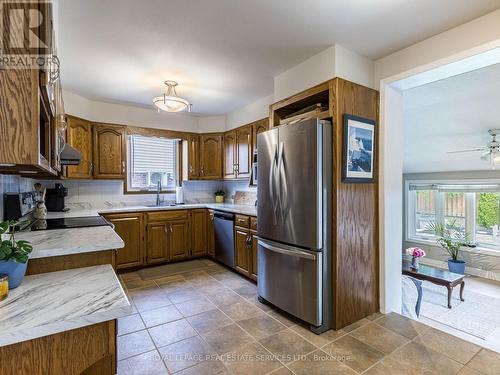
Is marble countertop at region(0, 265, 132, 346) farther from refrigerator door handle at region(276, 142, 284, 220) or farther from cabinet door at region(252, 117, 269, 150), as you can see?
cabinet door at region(252, 117, 269, 150)

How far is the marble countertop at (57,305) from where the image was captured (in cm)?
80

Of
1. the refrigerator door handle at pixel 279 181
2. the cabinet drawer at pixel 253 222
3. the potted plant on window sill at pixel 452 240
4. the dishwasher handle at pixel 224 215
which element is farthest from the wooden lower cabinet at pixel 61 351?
the potted plant on window sill at pixel 452 240

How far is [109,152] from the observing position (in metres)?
3.84

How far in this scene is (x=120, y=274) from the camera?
3.67 m

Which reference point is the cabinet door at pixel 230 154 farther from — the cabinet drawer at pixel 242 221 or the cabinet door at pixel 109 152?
the cabinet door at pixel 109 152

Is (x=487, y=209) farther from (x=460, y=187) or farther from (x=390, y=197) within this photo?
(x=390, y=197)

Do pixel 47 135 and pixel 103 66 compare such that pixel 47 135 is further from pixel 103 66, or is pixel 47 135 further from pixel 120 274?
pixel 120 274

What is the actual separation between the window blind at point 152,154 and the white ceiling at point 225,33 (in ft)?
4.84

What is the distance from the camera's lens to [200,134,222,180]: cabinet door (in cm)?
455

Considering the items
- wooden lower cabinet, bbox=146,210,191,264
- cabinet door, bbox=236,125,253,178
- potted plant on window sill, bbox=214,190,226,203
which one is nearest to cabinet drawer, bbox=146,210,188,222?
wooden lower cabinet, bbox=146,210,191,264

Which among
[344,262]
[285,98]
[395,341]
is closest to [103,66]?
[285,98]

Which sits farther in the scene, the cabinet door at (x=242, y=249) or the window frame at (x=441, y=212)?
the window frame at (x=441, y=212)

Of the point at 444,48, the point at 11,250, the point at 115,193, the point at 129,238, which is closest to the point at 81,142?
the point at 115,193

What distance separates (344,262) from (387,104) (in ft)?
4.93
